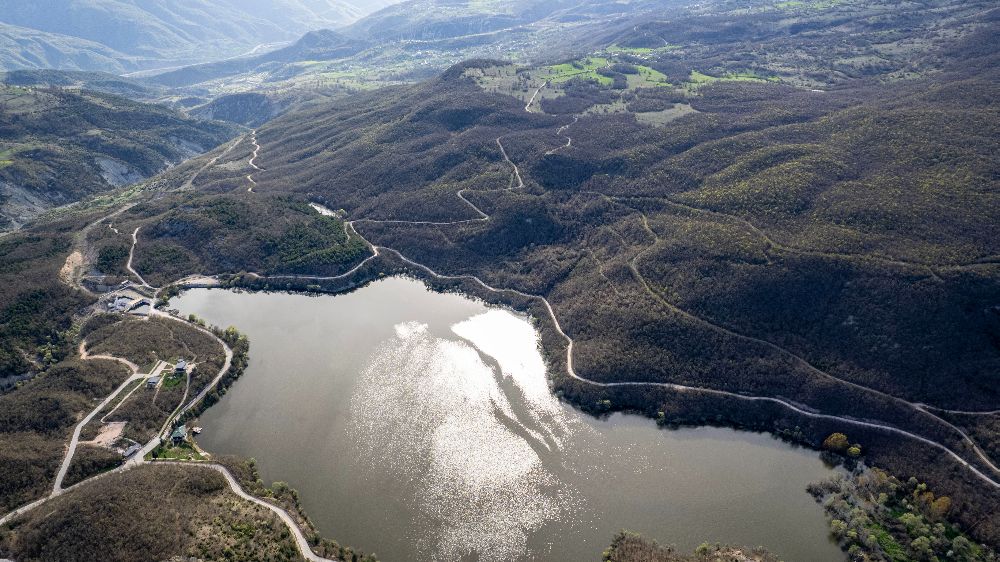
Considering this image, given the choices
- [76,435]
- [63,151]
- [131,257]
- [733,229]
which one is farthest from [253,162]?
[733,229]

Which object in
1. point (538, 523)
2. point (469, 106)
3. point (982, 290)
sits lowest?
point (538, 523)

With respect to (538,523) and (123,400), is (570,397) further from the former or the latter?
(123,400)

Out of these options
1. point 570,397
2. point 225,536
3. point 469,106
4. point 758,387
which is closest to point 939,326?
point 758,387

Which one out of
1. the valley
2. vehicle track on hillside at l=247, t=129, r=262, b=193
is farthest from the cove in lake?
vehicle track on hillside at l=247, t=129, r=262, b=193

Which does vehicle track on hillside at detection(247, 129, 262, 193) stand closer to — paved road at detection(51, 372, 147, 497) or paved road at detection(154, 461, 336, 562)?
paved road at detection(51, 372, 147, 497)

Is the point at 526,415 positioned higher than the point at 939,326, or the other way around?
the point at 939,326

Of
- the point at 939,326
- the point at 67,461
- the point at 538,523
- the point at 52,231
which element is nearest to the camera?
the point at 538,523

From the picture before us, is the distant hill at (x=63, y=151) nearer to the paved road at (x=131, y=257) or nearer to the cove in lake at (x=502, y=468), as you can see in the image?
the paved road at (x=131, y=257)

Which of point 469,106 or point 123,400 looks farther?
point 469,106
